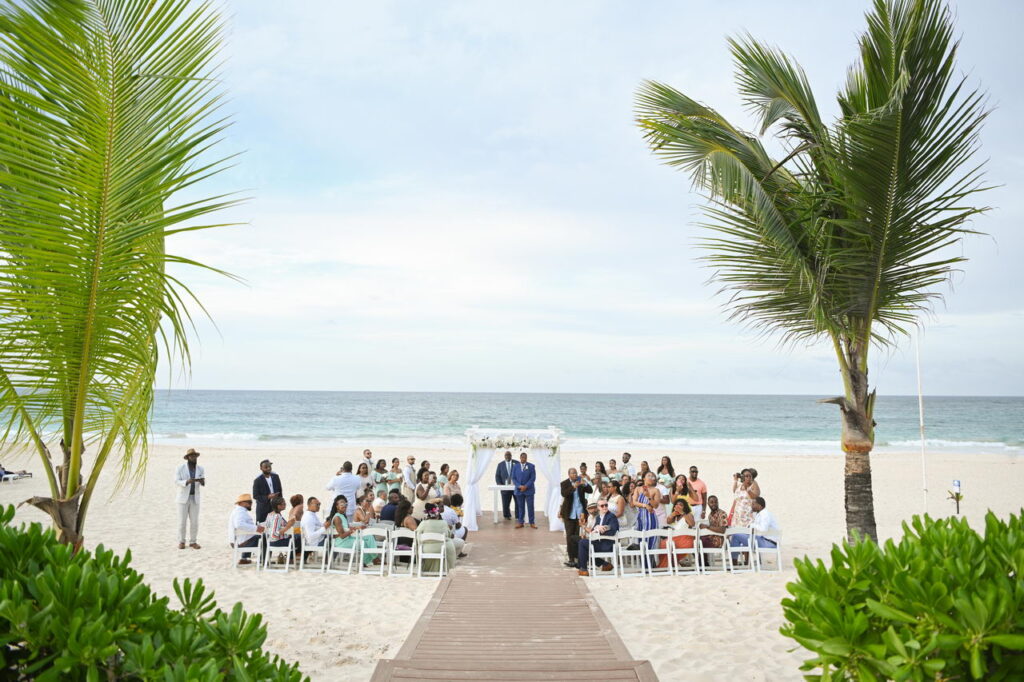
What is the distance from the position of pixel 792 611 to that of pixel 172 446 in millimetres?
38858

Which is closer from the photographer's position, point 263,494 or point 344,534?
point 344,534

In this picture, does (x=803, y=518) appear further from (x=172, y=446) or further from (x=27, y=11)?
(x=172, y=446)

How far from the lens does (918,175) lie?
17.1 ft

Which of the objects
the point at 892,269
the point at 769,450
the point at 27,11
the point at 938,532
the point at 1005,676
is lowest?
the point at 769,450

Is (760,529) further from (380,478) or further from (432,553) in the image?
(380,478)

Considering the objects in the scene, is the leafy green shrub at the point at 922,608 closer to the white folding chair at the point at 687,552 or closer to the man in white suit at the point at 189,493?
the white folding chair at the point at 687,552

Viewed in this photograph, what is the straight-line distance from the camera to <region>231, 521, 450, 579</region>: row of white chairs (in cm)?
979

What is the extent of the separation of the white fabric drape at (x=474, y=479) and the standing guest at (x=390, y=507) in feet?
8.25

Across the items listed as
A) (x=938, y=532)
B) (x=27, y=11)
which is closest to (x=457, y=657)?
(x=938, y=532)

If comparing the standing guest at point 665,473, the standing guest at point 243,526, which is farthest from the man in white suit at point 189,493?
the standing guest at point 665,473

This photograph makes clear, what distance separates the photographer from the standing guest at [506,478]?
46.5 ft

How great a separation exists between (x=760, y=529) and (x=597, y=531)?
2353mm

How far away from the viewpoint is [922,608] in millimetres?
2238

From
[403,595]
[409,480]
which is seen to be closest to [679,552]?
[403,595]
